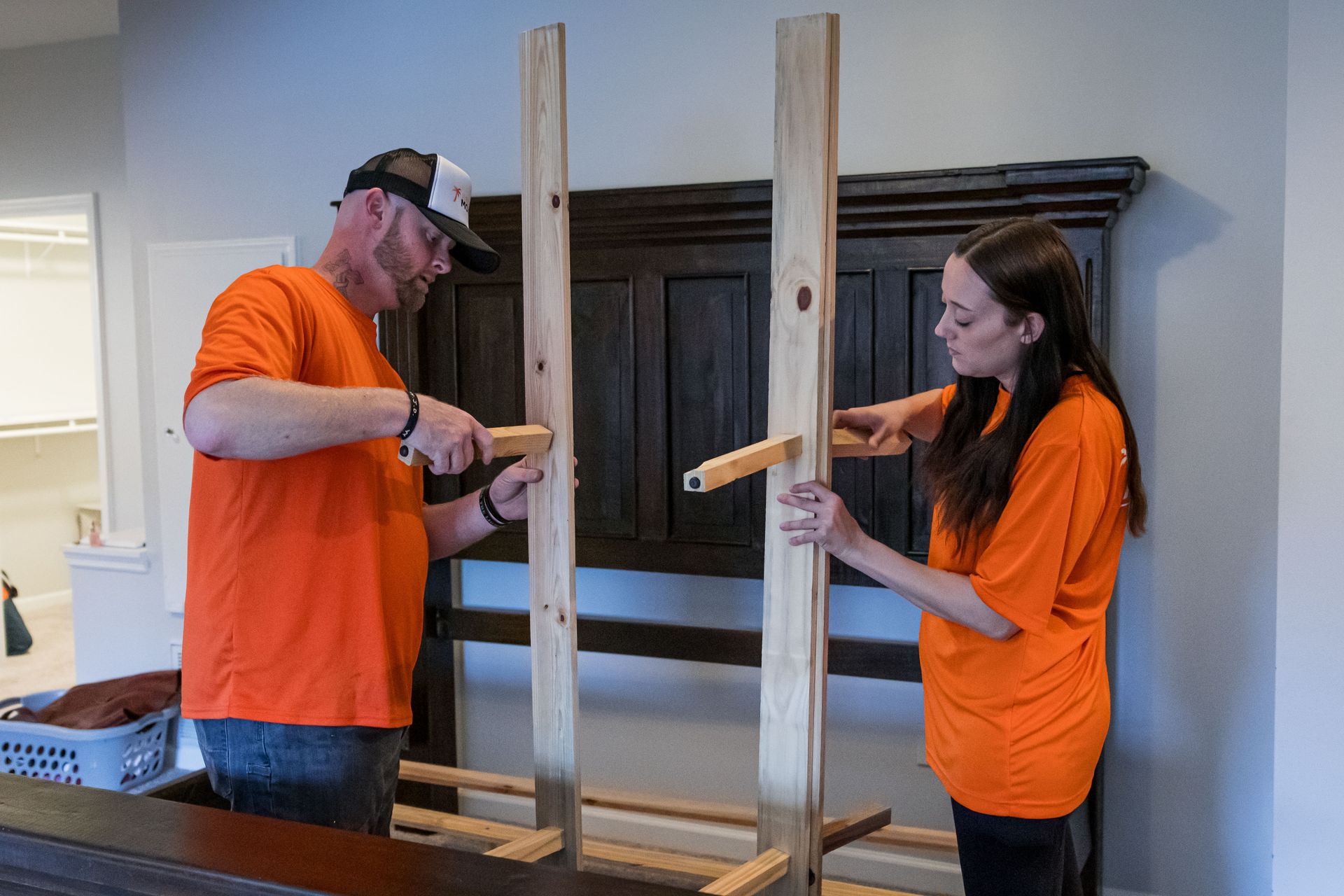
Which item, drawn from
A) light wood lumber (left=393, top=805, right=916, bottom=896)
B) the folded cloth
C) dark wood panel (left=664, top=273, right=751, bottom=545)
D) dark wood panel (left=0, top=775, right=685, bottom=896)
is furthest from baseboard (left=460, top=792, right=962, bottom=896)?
dark wood panel (left=0, top=775, right=685, bottom=896)

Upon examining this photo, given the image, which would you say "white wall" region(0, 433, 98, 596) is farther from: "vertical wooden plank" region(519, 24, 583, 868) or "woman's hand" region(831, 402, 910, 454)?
"woman's hand" region(831, 402, 910, 454)

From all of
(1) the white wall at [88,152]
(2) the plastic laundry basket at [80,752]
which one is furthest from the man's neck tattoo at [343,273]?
(1) the white wall at [88,152]

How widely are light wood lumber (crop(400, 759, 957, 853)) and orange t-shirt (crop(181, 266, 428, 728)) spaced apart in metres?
1.14

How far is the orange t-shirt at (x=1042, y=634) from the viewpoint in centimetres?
152

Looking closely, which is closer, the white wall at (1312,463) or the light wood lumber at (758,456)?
the light wood lumber at (758,456)

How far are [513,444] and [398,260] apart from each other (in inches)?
15.9

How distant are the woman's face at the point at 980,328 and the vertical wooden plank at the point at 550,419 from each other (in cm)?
58

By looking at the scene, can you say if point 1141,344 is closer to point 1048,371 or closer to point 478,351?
point 1048,371

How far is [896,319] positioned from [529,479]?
48.6 inches

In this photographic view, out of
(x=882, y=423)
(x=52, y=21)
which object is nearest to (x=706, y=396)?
(x=882, y=423)

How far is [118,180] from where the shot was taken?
473cm

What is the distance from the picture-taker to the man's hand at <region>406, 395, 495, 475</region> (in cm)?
149

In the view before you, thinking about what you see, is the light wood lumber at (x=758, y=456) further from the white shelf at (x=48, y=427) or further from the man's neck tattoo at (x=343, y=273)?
the white shelf at (x=48, y=427)

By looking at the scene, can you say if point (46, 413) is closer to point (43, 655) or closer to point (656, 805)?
point (43, 655)
